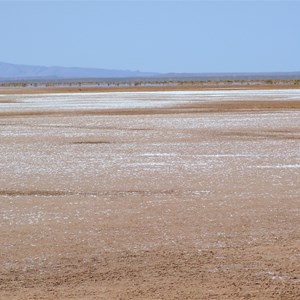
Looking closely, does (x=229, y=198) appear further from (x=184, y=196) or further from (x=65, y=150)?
(x=65, y=150)

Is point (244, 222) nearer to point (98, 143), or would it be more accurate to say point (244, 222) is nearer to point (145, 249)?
point (145, 249)

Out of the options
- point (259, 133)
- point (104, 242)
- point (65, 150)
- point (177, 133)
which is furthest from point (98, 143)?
point (104, 242)

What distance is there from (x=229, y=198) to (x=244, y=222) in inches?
72.6

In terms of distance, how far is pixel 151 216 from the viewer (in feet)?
36.2

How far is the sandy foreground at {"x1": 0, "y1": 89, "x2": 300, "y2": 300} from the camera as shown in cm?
782

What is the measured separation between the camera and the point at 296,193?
12734 millimetres

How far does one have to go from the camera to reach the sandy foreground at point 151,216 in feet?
25.7

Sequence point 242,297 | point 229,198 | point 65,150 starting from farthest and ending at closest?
point 65,150
point 229,198
point 242,297

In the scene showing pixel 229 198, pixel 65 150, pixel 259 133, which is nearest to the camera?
pixel 229 198

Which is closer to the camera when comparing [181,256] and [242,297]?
[242,297]

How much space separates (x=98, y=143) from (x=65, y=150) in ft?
5.95

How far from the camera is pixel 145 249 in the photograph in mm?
9109

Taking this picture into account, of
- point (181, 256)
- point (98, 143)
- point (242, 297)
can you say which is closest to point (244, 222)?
point (181, 256)

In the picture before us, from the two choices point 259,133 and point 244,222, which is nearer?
point 244,222
